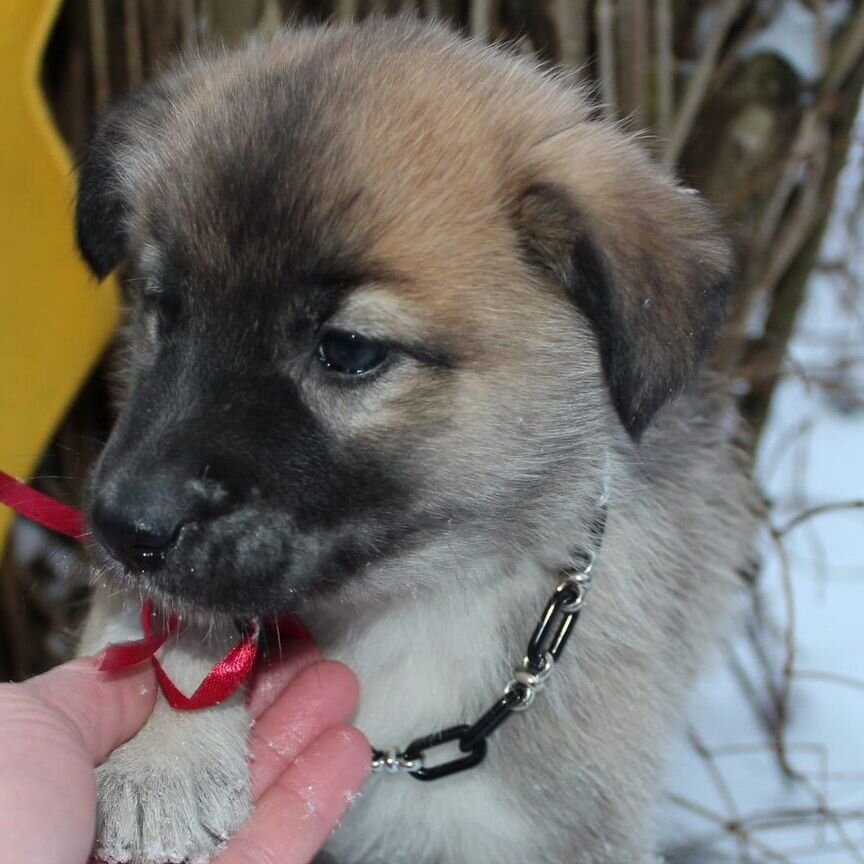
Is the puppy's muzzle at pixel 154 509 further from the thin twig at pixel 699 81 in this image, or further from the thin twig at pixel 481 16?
the thin twig at pixel 699 81

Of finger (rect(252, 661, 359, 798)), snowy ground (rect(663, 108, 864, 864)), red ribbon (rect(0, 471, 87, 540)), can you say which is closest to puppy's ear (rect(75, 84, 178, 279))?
red ribbon (rect(0, 471, 87, 540))

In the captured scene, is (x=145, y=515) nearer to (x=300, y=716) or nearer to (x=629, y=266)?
(x=300, y=716)

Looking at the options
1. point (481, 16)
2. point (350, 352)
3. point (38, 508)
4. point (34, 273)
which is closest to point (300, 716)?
point (38, 508)

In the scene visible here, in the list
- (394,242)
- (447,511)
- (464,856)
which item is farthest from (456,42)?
(464,856)

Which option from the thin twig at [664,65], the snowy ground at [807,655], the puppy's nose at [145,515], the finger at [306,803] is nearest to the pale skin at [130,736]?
the finger at [306,803]

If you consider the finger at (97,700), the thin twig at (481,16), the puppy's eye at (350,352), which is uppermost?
the thin twig at (481,16)
